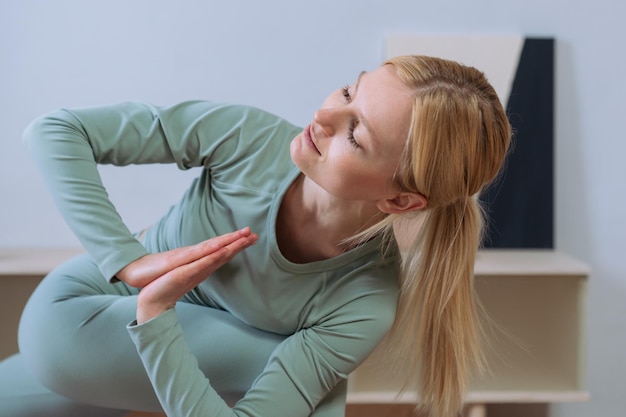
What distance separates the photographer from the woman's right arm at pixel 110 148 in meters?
1.03

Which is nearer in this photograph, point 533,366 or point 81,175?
point 81,175

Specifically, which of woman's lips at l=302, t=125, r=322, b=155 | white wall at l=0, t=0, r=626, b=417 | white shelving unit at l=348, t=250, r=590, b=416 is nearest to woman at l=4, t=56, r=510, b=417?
woman's lips at l=302, t=125, r=322, b=155

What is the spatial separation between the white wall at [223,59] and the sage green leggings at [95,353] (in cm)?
94

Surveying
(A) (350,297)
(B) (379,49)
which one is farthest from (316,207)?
(B) (379,49)

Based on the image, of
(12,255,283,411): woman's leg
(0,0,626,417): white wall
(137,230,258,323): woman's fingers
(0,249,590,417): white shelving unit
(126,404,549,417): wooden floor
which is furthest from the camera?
(126,404,549,417): wooden floor

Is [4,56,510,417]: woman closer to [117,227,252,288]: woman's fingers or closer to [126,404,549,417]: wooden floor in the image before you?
[117,227,252,288]: woman's fingers

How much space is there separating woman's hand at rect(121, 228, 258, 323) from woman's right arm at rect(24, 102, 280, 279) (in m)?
0.05

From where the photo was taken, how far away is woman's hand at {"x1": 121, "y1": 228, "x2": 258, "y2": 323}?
98 centimetres

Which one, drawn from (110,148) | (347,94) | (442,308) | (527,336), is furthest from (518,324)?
(110,148)

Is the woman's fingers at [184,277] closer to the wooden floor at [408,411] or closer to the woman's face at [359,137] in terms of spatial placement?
the woman's face at [359,137]

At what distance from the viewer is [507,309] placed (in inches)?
82.6

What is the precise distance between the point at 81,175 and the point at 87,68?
1.09 metres

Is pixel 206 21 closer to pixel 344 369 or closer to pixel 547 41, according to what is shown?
pixel 547 41

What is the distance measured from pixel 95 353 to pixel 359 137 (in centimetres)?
49
